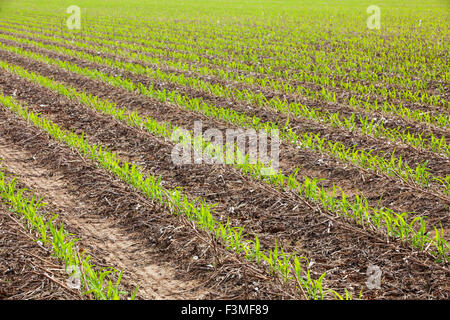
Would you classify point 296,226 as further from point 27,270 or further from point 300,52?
point 300,52

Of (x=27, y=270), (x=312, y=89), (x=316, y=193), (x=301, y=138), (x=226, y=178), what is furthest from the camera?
(x=312, y=89)

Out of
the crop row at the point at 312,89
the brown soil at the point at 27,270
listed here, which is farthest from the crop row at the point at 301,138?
the brown soil at the point at 27,270

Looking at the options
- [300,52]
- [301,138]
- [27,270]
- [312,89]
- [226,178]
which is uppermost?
[300,52]

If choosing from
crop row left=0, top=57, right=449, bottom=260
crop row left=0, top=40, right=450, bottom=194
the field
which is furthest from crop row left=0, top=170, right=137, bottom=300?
crop row left=0, top=40, right=450, bottom=194

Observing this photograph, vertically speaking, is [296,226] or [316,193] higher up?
[316,193]

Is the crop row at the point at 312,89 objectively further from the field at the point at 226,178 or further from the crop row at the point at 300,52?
the crop row at the point at 300,52

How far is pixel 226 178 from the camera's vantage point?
5.69 m

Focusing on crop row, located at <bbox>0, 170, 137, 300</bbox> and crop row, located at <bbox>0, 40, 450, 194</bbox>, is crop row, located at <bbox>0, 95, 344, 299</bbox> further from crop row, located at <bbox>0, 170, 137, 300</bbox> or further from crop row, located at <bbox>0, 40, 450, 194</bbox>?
crop row, located at <bbox>0, 40, 450, 194</bbox>

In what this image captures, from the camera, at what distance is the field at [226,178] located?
12.6ft

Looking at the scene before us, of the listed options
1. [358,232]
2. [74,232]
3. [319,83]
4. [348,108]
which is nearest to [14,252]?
[74,232]

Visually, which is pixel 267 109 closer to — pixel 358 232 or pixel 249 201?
pixel 249 201

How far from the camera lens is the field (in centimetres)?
385

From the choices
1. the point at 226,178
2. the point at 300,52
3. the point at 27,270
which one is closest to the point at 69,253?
the point at 27,270
